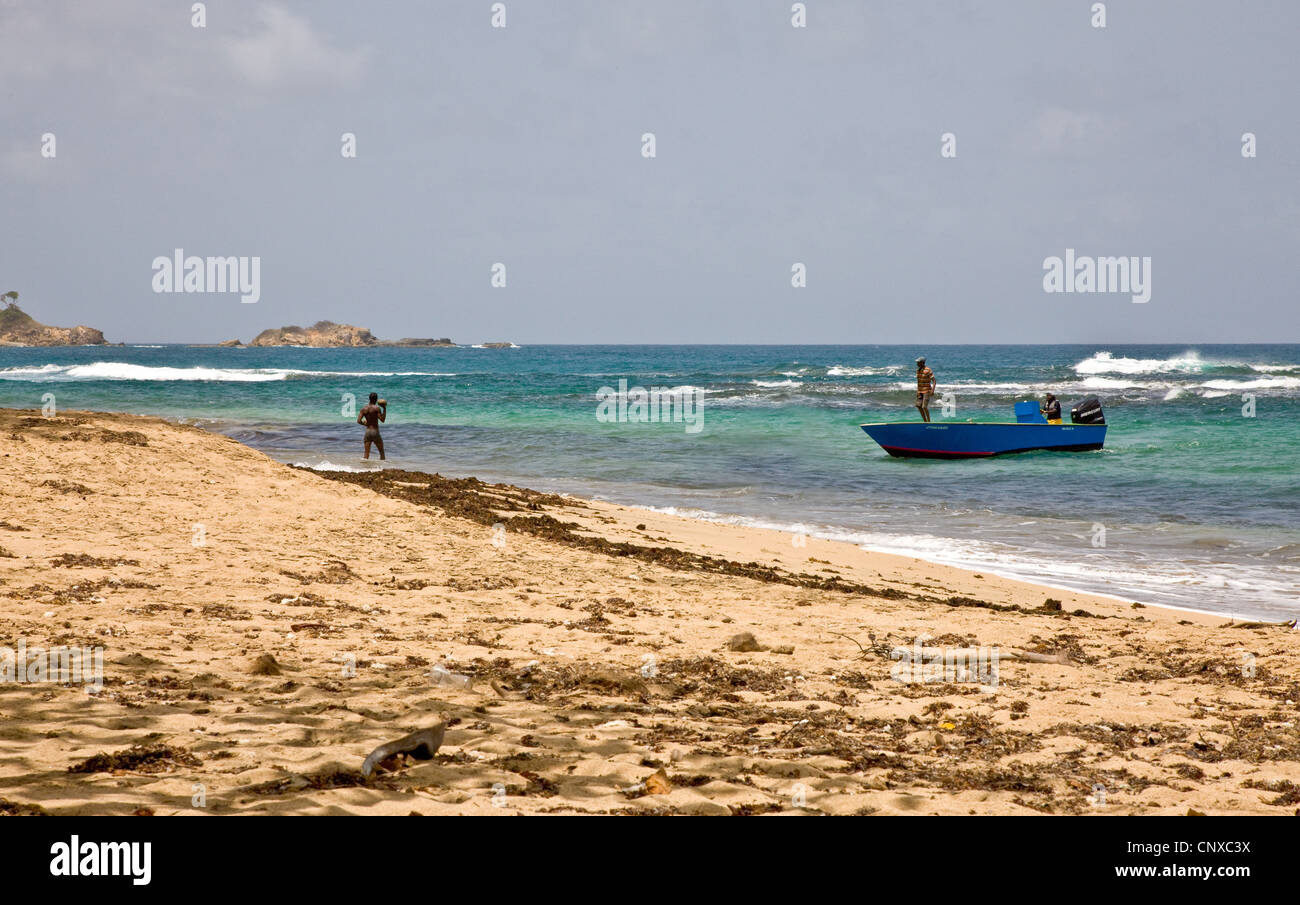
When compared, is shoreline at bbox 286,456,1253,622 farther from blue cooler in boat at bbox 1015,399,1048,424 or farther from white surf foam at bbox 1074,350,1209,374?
white surf foam at bbox 1074,350,1209,374

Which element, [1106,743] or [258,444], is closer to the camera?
[1106,743]

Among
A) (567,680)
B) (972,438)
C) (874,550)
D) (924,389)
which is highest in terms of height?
(924,389)

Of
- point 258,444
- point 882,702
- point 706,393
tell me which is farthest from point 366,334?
point 882,702

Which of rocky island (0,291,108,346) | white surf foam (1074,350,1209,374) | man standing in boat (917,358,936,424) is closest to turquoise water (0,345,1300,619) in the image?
man standing in boat (917,358,936,424)

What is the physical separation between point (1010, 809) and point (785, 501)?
12.3 m

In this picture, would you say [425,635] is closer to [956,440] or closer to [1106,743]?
[1106,743]

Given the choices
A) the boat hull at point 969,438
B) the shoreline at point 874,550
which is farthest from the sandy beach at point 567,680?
the boat hull at point 969,438

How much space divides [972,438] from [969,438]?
7 cm

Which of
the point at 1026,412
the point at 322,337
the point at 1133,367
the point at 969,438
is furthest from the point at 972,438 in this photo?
the point at 322,337

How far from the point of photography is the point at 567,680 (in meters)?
5.51

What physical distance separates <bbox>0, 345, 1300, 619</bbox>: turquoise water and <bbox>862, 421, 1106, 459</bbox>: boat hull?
13.9 inches

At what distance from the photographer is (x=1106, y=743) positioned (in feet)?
15.3

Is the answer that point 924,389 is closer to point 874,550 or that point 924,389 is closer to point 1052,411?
point 1052,411

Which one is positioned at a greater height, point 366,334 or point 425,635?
point 366,334
